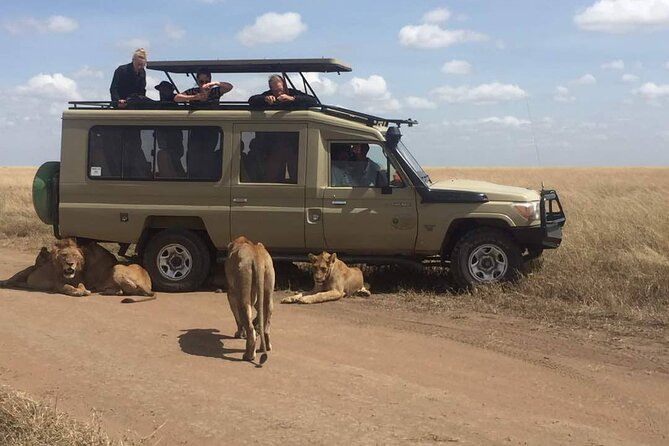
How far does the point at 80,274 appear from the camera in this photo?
29.1ft

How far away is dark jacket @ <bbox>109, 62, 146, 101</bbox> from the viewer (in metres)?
9.87

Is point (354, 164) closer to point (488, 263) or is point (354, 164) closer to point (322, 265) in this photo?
point (322, 265)

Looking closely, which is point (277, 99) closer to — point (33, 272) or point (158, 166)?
point (158, 166)

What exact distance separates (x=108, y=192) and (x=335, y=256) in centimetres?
306

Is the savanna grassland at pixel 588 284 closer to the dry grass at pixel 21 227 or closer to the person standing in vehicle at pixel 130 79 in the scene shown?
the person standing in vehicle at pixel 130 79

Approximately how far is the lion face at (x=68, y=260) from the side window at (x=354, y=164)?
10.5 feet

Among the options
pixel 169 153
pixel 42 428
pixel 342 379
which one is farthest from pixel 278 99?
pixel 42 428

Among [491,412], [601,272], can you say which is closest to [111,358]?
[491,412]

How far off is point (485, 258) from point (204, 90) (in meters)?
4.16

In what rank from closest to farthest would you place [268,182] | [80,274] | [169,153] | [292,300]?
[292,300], [80,274], [268,182], [169,153]

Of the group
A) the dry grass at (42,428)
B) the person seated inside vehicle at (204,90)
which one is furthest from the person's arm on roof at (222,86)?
the dry grass at (42,428)

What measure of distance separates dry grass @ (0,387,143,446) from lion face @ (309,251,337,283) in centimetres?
418

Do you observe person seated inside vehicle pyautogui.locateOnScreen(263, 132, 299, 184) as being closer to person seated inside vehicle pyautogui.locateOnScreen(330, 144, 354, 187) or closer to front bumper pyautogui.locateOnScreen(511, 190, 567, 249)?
person seated inside vehicle pyautogui.locateOnScreen(330, 144, 354, 187)

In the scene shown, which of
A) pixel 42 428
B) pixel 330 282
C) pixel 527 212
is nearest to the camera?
pixel 42 428
